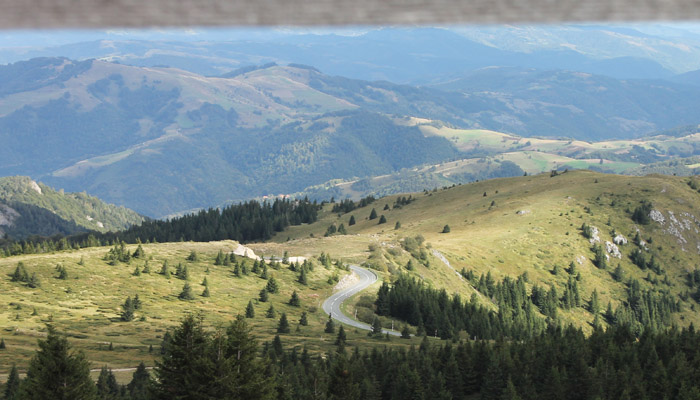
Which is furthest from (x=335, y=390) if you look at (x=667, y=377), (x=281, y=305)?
(x=281, y=305)

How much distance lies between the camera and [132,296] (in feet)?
344

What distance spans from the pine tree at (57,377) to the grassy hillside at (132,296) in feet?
105

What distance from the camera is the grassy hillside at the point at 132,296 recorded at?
263ft

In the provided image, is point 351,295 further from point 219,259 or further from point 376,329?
point 219,259

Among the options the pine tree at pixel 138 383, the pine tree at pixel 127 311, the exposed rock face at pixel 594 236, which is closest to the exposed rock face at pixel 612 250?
the exposed rock face at pixel 594 236

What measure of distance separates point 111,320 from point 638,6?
98217mm

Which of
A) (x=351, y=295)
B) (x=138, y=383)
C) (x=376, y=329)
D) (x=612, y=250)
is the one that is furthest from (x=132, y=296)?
(x=612, y=250)

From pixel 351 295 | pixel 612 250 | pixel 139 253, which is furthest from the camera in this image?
pixel 612 250

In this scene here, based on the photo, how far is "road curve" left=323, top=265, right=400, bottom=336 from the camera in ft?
334

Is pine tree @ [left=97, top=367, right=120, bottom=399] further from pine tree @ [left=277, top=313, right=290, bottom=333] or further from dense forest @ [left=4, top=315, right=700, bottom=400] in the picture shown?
pine tree @ [left=277, top=313, right=290, bottom=333]

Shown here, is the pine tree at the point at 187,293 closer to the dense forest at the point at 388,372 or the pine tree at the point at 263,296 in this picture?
the pine tree at the point at 263,296

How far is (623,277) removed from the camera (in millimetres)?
175625

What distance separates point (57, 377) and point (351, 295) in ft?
257

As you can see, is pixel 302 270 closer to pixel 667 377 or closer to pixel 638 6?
pixel 667 377
